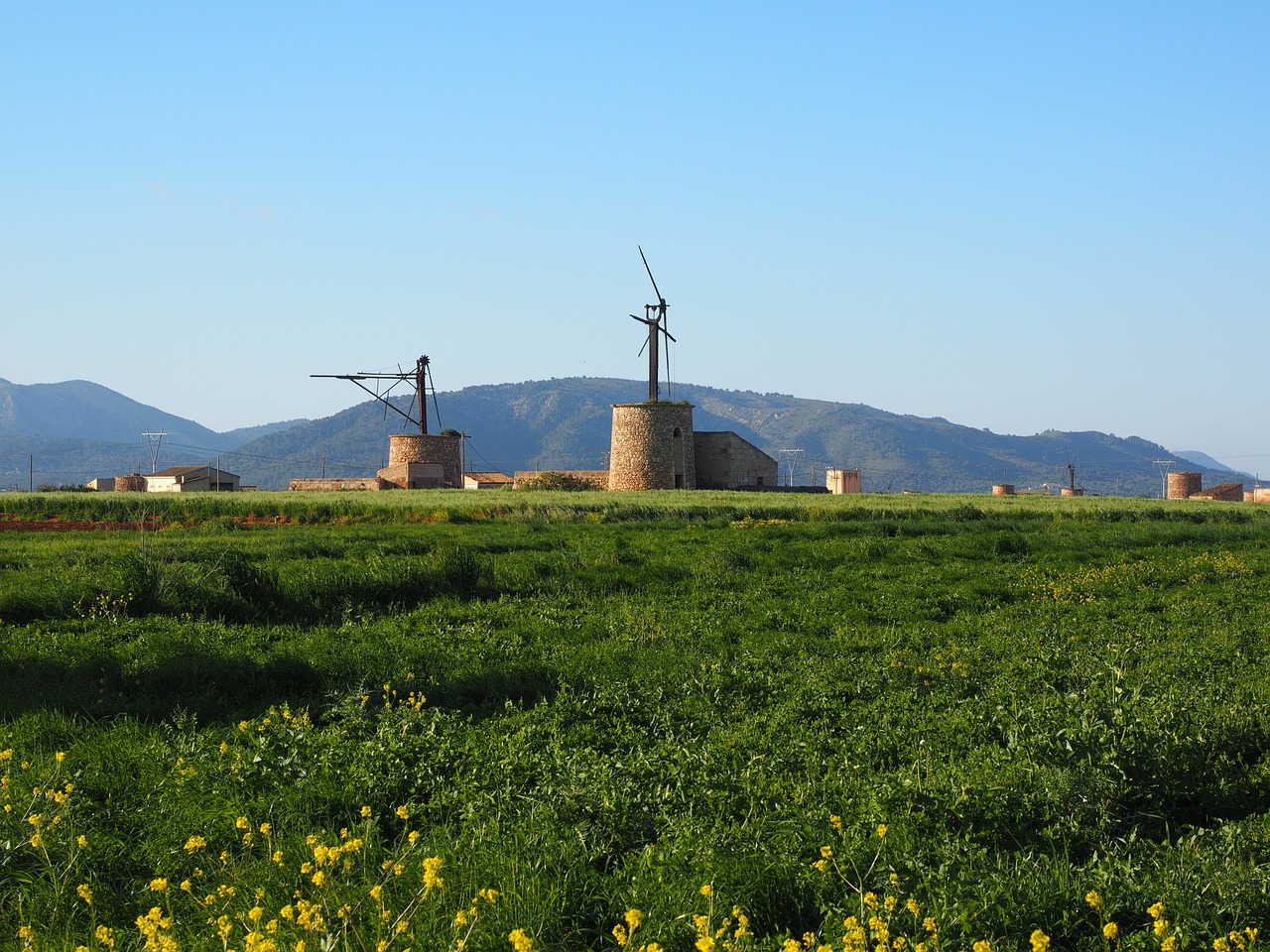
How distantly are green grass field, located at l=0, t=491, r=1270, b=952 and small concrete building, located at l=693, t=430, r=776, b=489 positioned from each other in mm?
42697

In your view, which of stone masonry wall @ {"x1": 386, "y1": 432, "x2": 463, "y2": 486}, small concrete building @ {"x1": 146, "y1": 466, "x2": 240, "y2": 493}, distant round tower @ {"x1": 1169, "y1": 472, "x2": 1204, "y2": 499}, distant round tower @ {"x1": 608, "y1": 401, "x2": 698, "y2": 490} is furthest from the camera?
distant round tower @ {"x1": 1169, "y1": 472, "x2": 1204, "y2": 499}

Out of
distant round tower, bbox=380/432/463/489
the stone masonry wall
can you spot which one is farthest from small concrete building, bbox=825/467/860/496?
distant round tower, bbox=380/432/463/489

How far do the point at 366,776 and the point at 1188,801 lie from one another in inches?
229

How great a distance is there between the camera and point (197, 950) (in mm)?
5004

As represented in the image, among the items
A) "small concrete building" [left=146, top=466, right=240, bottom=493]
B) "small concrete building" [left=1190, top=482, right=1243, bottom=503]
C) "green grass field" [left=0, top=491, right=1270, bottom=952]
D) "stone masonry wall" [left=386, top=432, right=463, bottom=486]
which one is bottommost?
"green grass field" [left=0, top=491, right=1270, bottom=952]

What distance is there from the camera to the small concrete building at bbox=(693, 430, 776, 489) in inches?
2391

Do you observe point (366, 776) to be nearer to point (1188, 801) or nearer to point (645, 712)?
point (645, 712)

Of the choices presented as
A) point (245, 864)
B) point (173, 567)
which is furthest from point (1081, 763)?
point (173, 567)

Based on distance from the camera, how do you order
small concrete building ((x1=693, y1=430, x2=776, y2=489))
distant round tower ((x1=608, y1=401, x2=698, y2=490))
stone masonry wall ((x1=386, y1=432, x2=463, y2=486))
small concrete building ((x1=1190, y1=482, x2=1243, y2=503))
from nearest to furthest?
distant round tower ((x1=608, y1=401, x2=698, y2=490))
small concrete building ((x1=693, y1=430, x2=776, y2=489))
stone masonry wall ((x1=386, y1=432, x2=463, y2=486))
small concrete building ((x1=1190, y1=482, x2=1243, y2=503))

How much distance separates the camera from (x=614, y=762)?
303 inches

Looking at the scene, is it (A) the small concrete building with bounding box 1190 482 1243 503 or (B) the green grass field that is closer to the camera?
(B) the green grass field

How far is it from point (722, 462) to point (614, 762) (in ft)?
175

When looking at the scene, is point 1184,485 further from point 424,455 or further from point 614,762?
point 614,762

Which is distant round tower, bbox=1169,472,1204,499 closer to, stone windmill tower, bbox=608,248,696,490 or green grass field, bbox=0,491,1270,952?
stone windmill tower, bbox=608,248,696,490
